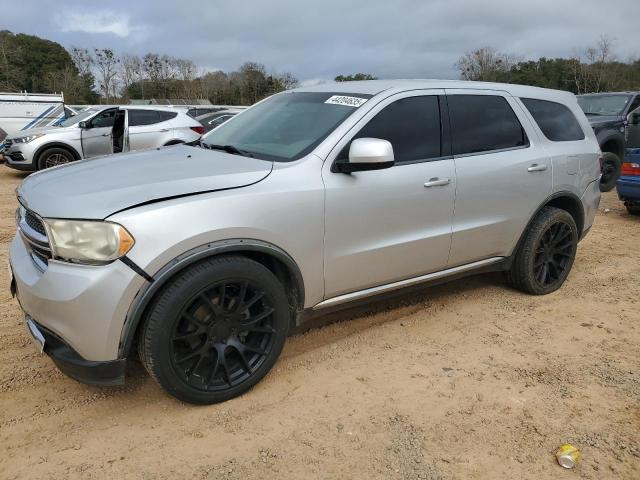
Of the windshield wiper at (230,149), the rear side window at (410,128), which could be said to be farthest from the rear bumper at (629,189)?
the windshield wiper at (230,149)

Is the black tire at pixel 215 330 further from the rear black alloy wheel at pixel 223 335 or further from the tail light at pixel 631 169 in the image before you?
the tail light at pixel 631 169

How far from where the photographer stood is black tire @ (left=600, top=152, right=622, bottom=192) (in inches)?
384

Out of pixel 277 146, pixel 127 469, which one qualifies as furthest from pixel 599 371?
pixel 127 469

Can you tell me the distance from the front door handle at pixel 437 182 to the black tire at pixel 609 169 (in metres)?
7.75

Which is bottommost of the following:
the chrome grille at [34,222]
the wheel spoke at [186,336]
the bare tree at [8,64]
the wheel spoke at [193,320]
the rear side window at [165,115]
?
the wheel spoke at [186,336]

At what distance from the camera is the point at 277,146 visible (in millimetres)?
3230

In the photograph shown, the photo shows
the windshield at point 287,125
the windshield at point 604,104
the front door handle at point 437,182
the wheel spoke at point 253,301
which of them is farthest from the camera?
the windshield at point 604,104

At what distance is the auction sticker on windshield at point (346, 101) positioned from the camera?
3.27 m

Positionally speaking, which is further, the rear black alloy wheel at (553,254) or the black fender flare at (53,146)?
the black fender flare at (53,146)

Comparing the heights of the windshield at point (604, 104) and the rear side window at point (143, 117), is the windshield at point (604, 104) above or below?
above

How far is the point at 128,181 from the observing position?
8.66ft

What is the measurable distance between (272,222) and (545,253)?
2758 millimetres

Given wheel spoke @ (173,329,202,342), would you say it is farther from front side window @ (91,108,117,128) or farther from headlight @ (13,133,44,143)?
headlight @ (13,133,44,143)

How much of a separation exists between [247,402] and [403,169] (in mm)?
1726
